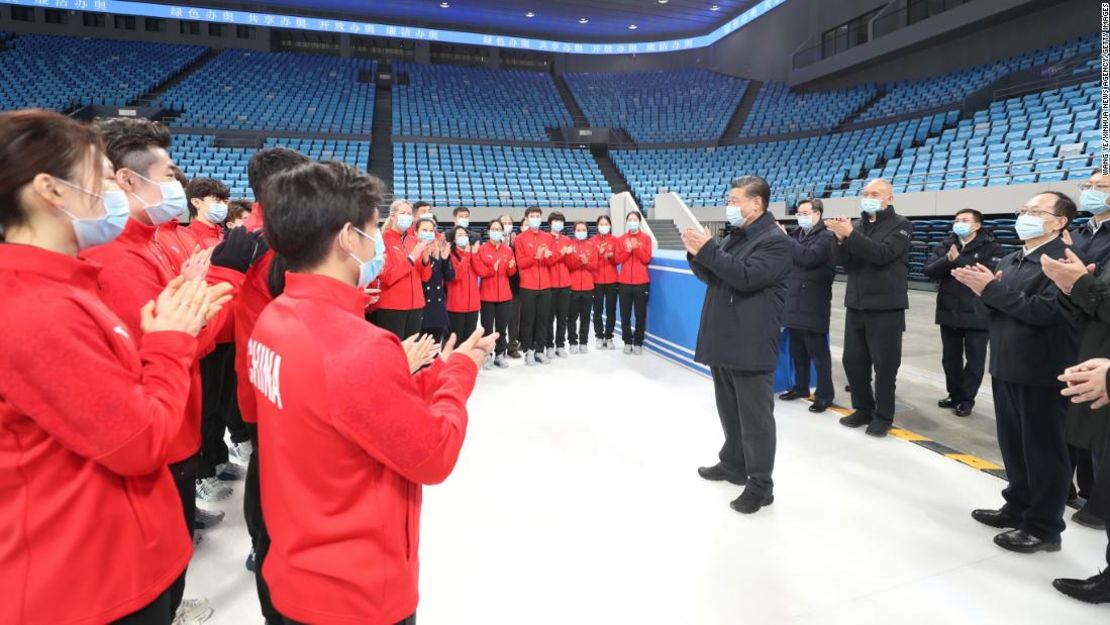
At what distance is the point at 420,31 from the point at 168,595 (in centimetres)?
2176

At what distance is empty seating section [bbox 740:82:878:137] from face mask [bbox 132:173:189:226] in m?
18.7

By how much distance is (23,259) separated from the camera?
930 millimetres

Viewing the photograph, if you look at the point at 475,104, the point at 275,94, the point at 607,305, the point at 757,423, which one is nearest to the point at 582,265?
the point at 607,305

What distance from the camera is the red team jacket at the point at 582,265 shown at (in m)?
6.45

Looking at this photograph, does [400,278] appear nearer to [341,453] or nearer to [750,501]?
[750,501]

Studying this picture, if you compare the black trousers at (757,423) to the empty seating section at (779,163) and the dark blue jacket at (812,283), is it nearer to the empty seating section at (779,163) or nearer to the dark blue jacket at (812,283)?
the dark blue jacket at (812,283)

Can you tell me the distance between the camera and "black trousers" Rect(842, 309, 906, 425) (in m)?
3.74

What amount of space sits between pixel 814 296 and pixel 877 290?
69cm

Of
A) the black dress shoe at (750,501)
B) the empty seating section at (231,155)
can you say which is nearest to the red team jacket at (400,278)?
the black dress shoe at (750,501)

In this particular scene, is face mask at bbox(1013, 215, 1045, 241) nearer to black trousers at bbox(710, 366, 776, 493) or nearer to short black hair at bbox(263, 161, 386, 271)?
black trousers at bbox(710, 366, 776, 493)

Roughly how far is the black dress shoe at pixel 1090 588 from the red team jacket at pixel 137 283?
10.1ft

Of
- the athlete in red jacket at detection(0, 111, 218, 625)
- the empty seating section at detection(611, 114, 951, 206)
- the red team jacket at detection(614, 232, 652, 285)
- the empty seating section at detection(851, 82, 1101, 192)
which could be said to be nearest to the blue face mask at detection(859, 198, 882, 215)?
the red team jacket at detection(614, 232, 652, 285)

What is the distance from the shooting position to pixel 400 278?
450cm

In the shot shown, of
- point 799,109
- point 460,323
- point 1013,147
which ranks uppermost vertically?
point 799,109
